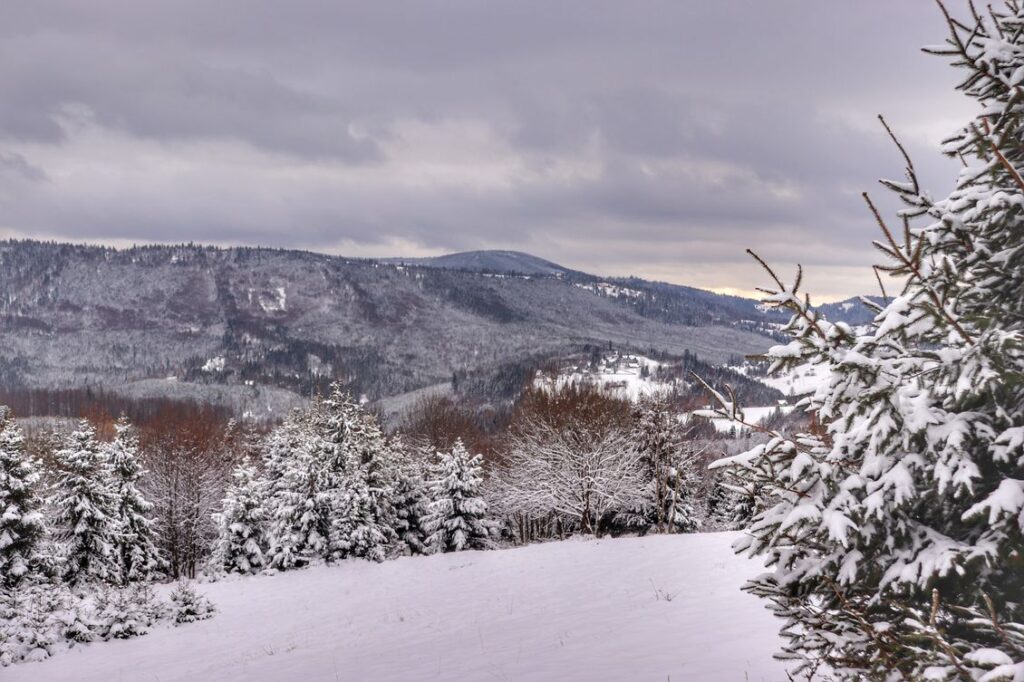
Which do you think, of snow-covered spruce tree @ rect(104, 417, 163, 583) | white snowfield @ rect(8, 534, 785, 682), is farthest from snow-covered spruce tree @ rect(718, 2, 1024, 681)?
snow-covered spruce tree @ rect(104, 417, 163, 583)

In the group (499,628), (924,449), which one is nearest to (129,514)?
(499,628)

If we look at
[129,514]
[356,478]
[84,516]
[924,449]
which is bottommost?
[129,514]

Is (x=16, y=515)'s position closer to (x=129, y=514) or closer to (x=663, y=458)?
(x=129, y=514)

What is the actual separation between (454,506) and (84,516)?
17.0 metres

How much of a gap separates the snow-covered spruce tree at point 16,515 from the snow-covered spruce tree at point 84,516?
12.2 feet

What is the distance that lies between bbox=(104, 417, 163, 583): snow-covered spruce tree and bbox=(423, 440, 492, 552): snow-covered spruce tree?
1421cm

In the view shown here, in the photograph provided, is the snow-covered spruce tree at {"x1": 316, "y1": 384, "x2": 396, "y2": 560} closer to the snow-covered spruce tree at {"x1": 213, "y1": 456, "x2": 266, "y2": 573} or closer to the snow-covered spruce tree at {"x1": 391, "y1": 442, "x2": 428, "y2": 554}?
A: the snow-covered spruce tree at {"x1": 391, "y1": 442, "x2": 428, "y2": 554}

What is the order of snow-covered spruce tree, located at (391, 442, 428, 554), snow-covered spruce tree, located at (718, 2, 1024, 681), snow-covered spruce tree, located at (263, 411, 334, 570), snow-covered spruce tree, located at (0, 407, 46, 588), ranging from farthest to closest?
snow-covered spruce tree, located at (391, 442, 428, 554) < snow-covered spruce tree, located at (263, 411, 334, 570) < snow-covered spruce tree, located at (0, 407, 46, 588) < snow-covered spruce tree, located at (718, 2, 1024, 681)

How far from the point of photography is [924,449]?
3982mm

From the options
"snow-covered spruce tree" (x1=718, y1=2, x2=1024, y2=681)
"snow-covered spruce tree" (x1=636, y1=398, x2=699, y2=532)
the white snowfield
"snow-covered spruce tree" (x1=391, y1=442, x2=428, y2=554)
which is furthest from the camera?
"snow-covered spruce tree" (x1=391, y1=442, x2=428, y2=554)

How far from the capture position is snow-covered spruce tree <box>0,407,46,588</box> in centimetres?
2308

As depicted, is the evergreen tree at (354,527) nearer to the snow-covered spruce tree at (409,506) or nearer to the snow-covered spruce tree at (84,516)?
the snow-covered spruce tree at (409,506)

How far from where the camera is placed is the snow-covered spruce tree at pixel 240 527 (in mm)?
32938

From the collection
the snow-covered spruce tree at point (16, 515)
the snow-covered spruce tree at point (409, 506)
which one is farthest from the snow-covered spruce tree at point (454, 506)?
the snow-covered spruce tree at point (16, 515)
